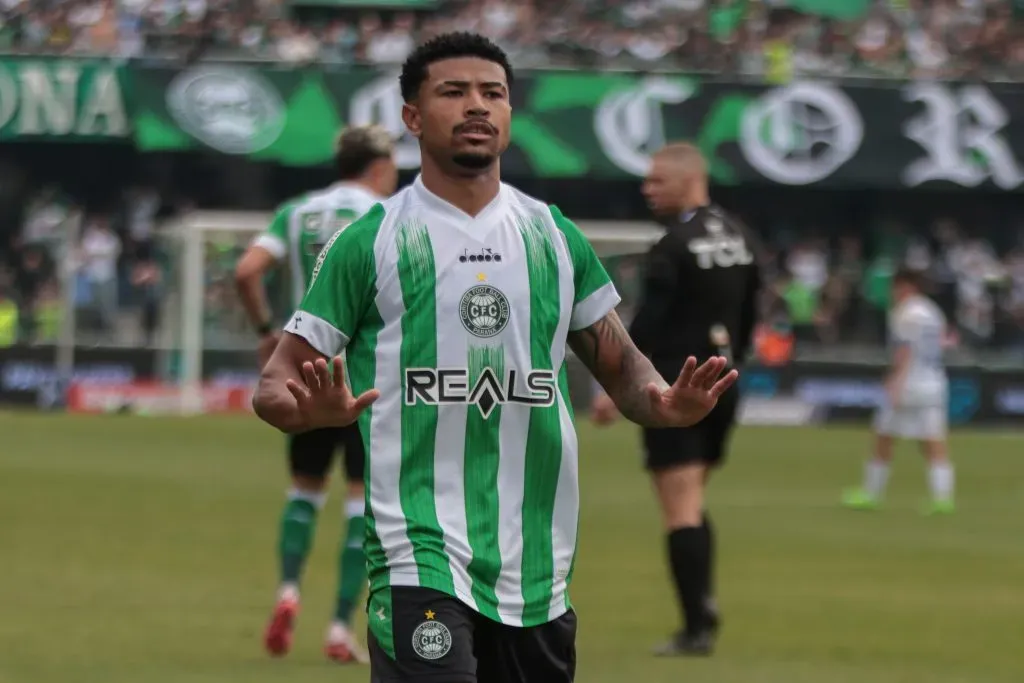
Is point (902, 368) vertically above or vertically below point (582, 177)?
below

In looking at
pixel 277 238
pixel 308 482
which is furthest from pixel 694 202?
pixel 308 482

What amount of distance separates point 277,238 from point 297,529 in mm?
1286

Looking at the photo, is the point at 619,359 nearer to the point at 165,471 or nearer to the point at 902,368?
the point at 902,368

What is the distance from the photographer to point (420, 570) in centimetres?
500

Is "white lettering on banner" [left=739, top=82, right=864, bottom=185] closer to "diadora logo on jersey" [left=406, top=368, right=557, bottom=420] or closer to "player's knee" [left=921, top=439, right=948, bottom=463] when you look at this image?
"player's knee" [left=921, top=439, right=948, bottom=463]

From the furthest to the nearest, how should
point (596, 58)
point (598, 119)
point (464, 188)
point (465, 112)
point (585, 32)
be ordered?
point (585, 32), point (596, 58), point (598, 119), point (464, 188), point (465, 112)

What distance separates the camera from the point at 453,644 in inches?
192

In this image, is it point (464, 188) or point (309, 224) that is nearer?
point (464, 188)

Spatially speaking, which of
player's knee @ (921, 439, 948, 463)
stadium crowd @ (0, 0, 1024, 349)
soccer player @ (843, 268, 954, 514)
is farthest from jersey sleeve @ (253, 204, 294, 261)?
stadium crowd @ (0, 0, 1024, 349)

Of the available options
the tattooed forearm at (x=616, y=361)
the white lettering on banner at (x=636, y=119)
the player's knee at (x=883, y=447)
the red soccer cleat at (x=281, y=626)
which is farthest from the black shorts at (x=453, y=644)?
the white lettering on banner at (x=636, y=119)

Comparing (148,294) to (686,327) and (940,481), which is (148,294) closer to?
(940,481)

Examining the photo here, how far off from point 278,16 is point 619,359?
31.9m

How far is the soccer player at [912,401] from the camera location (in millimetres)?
18156

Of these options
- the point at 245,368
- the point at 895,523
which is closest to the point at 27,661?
the point at 895,523
